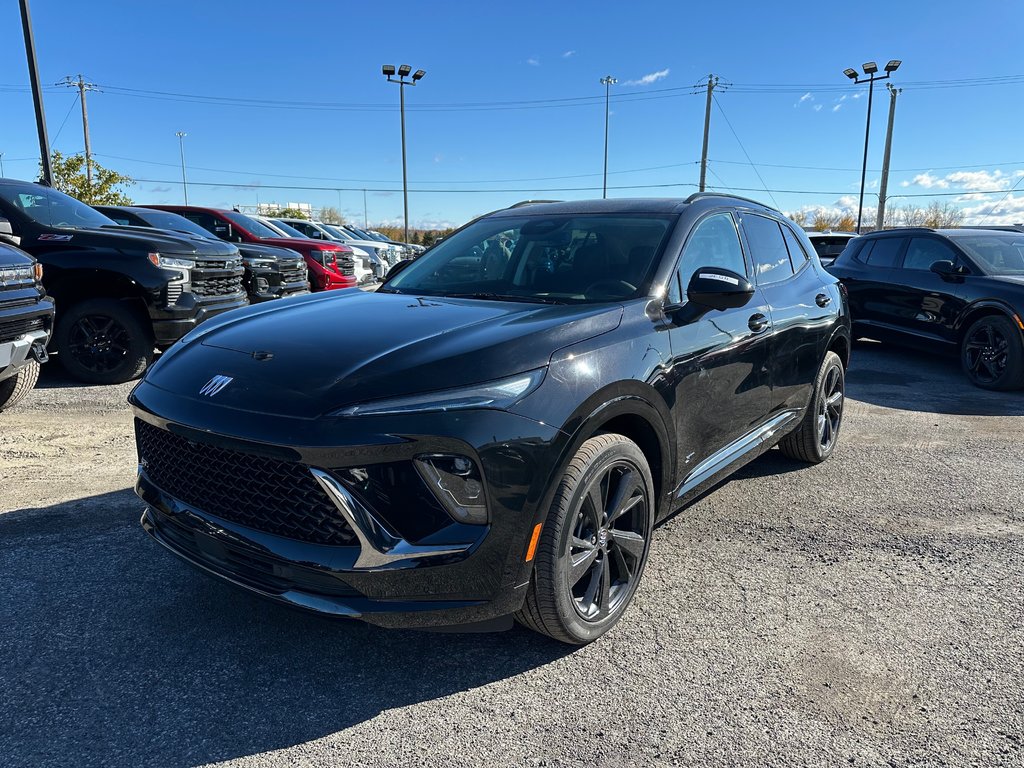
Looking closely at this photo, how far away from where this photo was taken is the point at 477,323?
282 centimetres

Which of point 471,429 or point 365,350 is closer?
point 471,429

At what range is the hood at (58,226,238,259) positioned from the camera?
6.96m

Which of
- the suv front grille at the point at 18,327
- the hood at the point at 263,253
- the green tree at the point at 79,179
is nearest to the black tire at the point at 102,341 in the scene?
the suv front grille at the point at 18,327

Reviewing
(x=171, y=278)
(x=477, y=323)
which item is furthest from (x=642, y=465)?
(x=171, y=278)

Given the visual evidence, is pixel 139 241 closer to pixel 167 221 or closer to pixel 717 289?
pixel 167 221

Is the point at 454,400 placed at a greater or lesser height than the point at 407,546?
greater

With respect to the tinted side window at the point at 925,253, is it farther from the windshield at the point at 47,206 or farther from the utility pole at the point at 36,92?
the utility pole at the point at 36,92

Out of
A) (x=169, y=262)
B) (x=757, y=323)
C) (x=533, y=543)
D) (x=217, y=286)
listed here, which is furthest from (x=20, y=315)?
(x=757, y=323)

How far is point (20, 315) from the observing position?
512cm

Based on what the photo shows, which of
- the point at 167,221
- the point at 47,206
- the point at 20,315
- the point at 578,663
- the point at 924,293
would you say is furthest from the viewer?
the point at 167,221

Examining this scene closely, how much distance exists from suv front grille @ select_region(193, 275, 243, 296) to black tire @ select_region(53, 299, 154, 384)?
642 mm

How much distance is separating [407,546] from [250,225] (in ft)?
38.1

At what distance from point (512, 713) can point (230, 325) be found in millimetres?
1973

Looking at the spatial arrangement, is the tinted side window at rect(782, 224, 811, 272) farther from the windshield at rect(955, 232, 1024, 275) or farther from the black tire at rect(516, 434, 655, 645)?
the windshield at rect(955, 232, 1024, 275)
